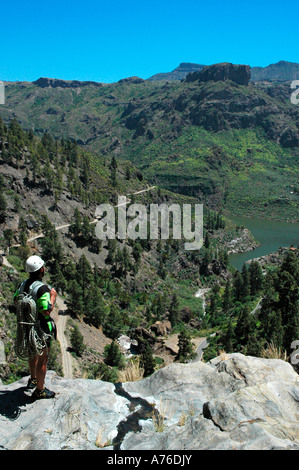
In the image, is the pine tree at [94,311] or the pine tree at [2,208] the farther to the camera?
the pine tree at [2,208]

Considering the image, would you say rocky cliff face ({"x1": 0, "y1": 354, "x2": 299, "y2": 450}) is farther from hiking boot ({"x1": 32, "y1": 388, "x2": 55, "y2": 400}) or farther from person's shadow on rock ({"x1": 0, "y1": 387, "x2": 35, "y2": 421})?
hiking boot ({"x1": 32, "y1": 388, "x2": 55, "y2": 400})

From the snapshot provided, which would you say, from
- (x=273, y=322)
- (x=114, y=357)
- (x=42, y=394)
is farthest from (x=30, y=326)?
(x=114, y=357)

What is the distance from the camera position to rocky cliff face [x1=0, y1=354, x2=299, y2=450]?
17.1 feet

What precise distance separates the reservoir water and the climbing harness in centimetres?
10791

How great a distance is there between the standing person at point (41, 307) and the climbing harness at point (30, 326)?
0.07 m

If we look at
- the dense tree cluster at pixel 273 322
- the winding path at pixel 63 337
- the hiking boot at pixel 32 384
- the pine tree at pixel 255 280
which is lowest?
the pine tree at pixel 255 280

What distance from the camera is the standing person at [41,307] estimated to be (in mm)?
6406

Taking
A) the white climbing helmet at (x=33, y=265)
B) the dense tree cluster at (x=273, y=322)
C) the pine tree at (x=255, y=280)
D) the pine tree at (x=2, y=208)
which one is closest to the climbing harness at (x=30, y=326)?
the white climbing helmet at (x=33, y=265)

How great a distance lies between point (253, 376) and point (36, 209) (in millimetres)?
72948

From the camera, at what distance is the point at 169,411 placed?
21.1ft

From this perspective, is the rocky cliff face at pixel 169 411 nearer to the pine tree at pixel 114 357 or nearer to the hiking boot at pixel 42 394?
the hiking boot at pixel 42 394

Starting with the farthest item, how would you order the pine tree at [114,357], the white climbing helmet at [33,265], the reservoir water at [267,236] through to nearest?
the reservoir water at [267,236] < the pine tree at [114,357] < the white climbing helmet at [33,265]

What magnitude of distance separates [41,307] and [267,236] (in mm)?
144730
